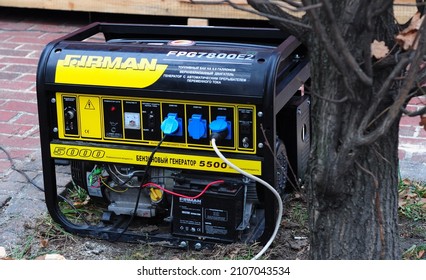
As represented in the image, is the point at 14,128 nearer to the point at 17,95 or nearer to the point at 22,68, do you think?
the point at 17,95

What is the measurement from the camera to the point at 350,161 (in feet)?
7.67

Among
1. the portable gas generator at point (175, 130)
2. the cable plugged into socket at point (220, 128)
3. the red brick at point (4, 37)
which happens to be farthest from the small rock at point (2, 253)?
the red brick at point (4, 37)

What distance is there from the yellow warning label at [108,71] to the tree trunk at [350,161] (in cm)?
82

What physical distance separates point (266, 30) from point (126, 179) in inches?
34.5

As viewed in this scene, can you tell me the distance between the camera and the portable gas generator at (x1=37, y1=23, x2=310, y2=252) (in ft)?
9.92

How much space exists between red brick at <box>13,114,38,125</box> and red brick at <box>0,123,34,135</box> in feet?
0.17

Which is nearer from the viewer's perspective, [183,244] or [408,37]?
[408,37]

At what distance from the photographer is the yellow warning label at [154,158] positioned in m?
3.06

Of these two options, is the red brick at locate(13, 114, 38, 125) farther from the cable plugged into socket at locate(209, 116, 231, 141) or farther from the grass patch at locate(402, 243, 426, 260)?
the grass patch at locate(402, 243, 426, 260)

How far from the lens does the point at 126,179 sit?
134 inches

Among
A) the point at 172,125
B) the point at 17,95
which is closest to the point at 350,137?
the point at 172,125

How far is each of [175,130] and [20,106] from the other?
2.20 m

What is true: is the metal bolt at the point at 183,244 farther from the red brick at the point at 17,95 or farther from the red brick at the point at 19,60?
the red brick at the point at 19,60

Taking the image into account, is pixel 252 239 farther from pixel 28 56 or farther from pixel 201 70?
pixel 28 56
